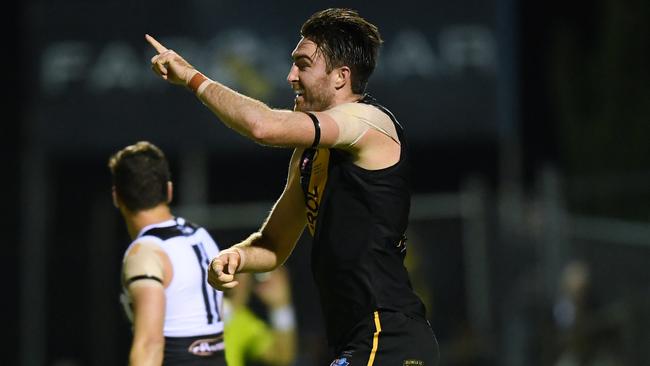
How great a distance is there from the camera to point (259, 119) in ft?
15.0

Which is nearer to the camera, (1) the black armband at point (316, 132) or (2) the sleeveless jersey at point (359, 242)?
(1) the black armband at point (316, 132)

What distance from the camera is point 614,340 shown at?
37.7ft

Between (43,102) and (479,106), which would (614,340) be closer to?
(479,106)

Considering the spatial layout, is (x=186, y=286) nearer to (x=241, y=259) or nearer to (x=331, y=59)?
(x=241, y=259)

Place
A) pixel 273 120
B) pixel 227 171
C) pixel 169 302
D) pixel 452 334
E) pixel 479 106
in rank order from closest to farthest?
→ pixel 273 120 < pixel 169 302 < pixel 452 334 < pixel 479 106 < pixel 227 171

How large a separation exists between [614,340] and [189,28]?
25.2 ft

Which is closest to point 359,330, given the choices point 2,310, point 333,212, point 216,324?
point 333,212

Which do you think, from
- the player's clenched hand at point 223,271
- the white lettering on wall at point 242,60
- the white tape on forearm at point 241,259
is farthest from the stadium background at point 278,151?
the player's clenched hand at point 223,271

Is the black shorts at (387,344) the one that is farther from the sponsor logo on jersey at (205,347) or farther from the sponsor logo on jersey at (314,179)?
the sponsor logo on jersey at (205,347)

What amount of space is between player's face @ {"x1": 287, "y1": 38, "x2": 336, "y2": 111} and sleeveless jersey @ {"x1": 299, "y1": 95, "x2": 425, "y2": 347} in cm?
16

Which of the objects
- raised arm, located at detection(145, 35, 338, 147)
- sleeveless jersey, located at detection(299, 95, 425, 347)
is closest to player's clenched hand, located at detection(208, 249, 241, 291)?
sleeveless jersey, located at detection(299, 95, 425, 347)

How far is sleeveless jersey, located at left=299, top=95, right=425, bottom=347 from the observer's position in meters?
4.90

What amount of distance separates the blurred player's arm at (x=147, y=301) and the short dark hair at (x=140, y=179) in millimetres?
327

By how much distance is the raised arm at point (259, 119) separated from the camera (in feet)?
15.0
